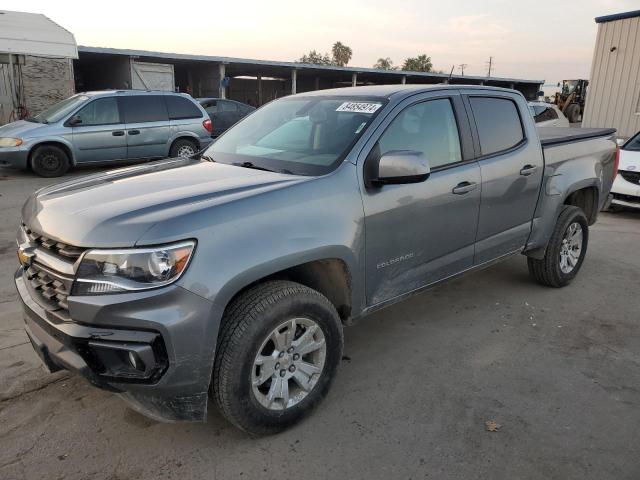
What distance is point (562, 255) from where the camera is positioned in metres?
4.79

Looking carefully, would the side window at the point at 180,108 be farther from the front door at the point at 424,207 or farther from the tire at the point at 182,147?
the front door at the point at 424,207

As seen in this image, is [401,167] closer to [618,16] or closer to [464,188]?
[464,188]

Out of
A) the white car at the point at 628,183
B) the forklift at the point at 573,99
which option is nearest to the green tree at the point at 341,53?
the forklift at the point at 573,99

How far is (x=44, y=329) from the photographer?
2410 millimetres

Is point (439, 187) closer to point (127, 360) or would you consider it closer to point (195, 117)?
point (127, 360)

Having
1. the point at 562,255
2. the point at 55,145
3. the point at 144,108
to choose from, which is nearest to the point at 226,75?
the point at 144,108

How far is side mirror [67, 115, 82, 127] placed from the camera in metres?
10.1

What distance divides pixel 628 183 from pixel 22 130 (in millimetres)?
10900

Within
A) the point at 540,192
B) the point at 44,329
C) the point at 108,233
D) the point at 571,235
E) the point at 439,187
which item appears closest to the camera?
the point at 108,233

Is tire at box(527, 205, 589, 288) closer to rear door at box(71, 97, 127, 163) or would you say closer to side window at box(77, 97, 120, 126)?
rear door at box(71, 97, 127, 163)

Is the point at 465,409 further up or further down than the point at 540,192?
further down

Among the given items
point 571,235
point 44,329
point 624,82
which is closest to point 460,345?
point 571,235

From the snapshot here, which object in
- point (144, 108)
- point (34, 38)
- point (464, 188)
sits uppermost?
point (34, 38)

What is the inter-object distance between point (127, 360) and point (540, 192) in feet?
11.5
